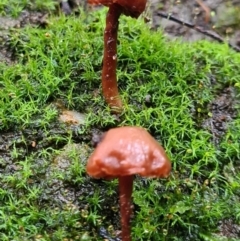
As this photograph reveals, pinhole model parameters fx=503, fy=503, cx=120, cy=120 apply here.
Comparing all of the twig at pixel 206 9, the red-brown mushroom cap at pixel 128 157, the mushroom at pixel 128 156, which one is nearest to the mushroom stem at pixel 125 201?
the mushroom at pixel 128 156

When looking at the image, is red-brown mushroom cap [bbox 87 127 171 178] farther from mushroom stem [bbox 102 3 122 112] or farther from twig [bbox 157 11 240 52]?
twig [bbox 157 11 240 52]

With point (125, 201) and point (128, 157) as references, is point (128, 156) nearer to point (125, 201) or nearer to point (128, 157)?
point (128, 157)

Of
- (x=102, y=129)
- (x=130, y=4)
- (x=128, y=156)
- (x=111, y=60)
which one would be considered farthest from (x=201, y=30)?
(x=128, y=156)

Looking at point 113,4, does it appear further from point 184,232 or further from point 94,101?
point 184,232

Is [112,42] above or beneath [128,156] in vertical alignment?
above

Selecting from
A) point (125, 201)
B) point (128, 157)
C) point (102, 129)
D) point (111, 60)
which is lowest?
point (125, 201)

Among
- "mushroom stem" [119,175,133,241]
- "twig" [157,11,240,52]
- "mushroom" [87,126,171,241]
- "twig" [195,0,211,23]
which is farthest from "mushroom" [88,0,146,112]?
"twig" [195,0,211,23]

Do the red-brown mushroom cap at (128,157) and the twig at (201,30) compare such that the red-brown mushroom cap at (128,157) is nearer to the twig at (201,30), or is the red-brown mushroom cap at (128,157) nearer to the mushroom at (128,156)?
the mushroom at (128,156)

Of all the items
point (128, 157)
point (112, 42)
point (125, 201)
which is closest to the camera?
point (128, 157)
